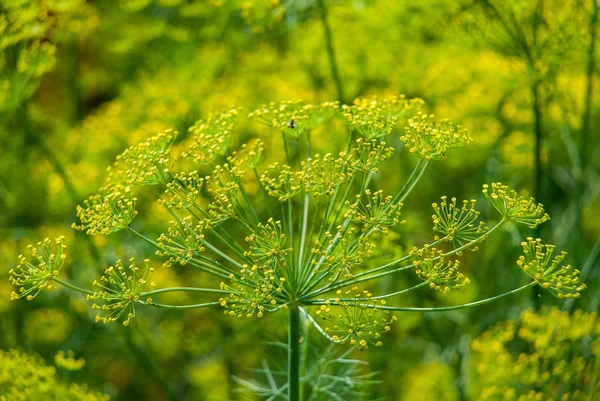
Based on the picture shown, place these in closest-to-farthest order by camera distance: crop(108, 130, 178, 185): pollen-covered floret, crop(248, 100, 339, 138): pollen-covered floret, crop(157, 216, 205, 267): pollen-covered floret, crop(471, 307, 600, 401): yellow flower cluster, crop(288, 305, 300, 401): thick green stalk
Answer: crop(157, 216, 205, 267): pollen-covered floret, crop(288, 305, 300, 401): thick green stalk, crop(108, 130, 178, 185): pollen-covered floret, crop(248, 100, 339, 138): pollen-covered floret, crop(471, 307, 600, 401): yellow flower cluster

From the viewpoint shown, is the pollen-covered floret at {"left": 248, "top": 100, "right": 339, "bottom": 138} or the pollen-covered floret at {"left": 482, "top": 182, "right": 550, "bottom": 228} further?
the pollen-covered floret at {"left": 248, "top": 100, "right": 339, "bottom": 138}

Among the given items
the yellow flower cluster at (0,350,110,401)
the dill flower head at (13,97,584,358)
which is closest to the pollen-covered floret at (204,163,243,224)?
the dill flower head at (13,97,584,358)

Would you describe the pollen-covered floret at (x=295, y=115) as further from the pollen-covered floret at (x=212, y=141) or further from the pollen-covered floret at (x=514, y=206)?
the pollen-covered floret at (x=514, y=206)

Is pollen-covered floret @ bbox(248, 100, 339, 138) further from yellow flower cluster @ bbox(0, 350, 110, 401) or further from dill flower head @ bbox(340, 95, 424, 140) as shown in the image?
yellow flower cluster @ bbox(0, 350, 110, 401)

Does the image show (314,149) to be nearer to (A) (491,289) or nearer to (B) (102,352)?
(A) (491,289)

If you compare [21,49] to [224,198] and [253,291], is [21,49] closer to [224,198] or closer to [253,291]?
[224,198]

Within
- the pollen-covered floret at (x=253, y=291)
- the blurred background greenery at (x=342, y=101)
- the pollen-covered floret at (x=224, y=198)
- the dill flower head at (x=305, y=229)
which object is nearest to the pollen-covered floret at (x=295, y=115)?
the dill flower head at (x=305, y=229)

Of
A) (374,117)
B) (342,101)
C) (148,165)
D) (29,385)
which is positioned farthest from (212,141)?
(29,385)
